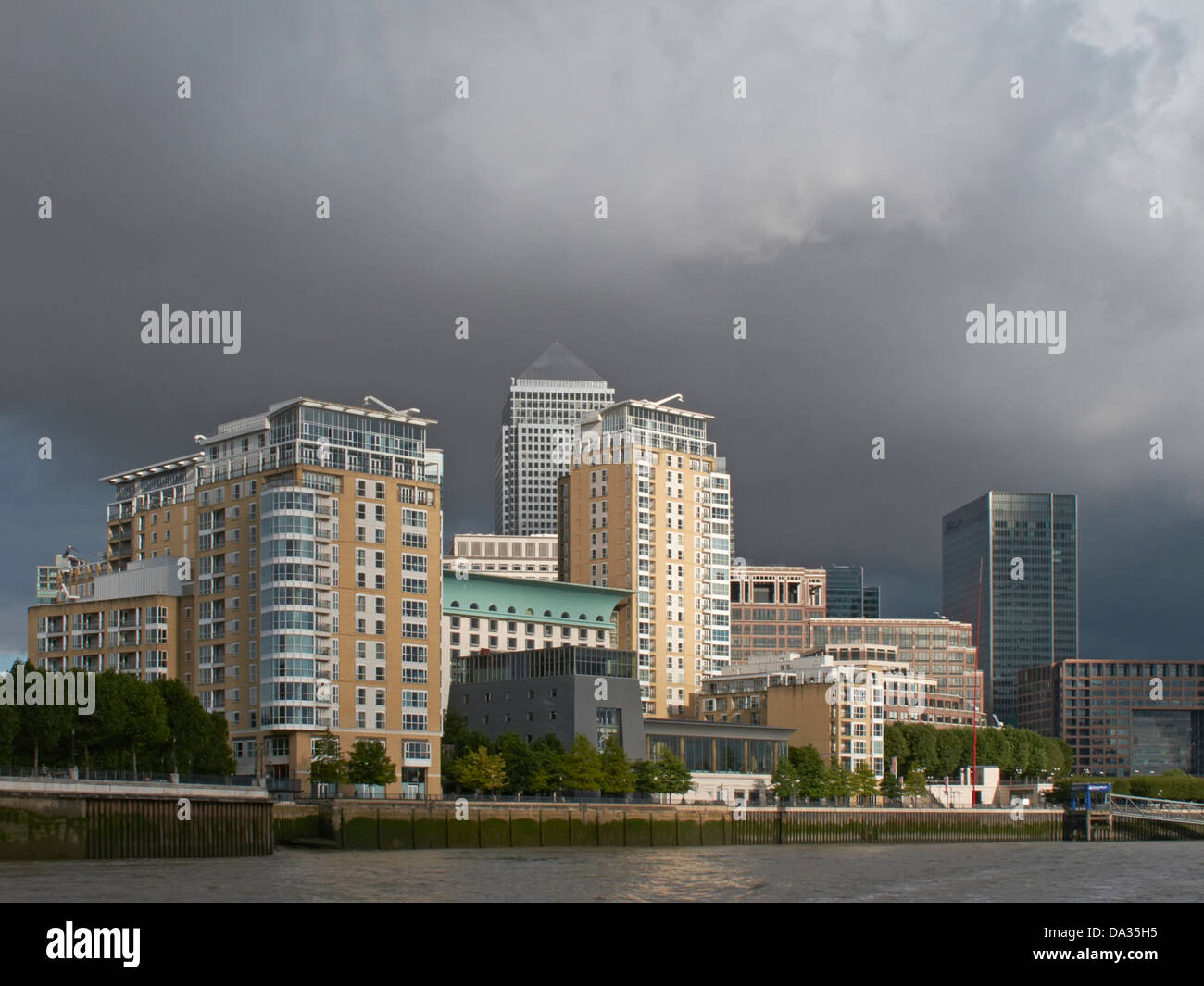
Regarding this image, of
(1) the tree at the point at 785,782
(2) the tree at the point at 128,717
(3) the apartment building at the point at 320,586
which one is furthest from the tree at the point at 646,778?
(2) the tree at the point at 128,717

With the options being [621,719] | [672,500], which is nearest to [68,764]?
[621,719]

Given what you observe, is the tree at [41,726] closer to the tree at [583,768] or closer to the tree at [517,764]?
the tree at [517,764]

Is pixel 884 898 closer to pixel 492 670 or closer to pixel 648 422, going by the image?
pixel 492 670

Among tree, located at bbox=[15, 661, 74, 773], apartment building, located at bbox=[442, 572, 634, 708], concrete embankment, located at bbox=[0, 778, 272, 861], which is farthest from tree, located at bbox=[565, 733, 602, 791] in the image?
tree, located at bbox=[15, 661, 74, 773]

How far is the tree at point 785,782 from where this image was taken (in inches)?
6058

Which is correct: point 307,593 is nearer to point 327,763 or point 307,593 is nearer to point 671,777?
point 327,763

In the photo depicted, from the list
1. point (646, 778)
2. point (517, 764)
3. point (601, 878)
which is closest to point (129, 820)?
point (601, 878)

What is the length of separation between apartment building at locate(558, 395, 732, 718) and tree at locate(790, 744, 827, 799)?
1275 inches

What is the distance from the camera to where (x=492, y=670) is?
15950cm

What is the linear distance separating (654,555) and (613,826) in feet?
238

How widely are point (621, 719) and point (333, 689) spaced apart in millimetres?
33036

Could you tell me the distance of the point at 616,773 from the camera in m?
134

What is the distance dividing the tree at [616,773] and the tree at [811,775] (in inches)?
959

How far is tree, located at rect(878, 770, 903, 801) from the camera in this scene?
168 meters
